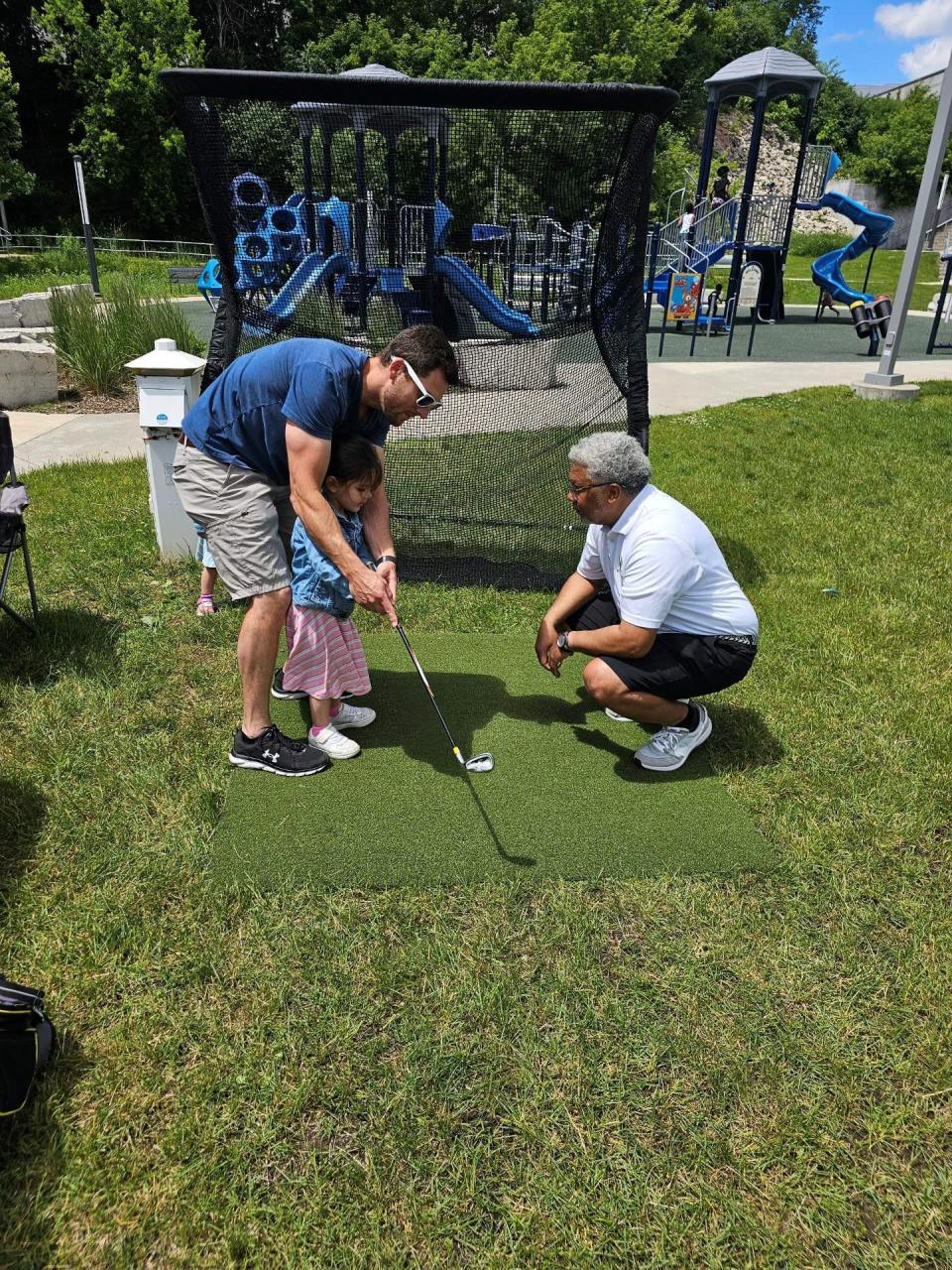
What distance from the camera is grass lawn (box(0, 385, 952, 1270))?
1.62m

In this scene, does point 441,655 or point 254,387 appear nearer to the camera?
point 254,387

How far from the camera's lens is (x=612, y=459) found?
2.59 m

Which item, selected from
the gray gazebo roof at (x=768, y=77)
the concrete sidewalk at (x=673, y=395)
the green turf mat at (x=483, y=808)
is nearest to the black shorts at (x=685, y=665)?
the green turf mat at (x=483, y=808)

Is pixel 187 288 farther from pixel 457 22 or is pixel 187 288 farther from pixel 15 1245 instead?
pixel 457 22

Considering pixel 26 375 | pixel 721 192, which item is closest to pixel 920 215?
pixel 26 375

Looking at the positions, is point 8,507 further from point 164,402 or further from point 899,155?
point 899,155

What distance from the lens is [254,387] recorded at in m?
2.59

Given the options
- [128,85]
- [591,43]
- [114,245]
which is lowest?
[114,245]

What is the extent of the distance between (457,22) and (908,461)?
36.4 metres

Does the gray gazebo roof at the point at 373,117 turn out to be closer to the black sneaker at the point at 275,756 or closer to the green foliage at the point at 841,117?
the black sneaker at the point at 275,756

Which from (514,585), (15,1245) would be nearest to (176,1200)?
(15,1245)

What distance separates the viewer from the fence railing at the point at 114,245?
22.9 m

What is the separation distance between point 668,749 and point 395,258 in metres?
2.66

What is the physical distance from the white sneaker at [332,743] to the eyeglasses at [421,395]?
1215 mm
